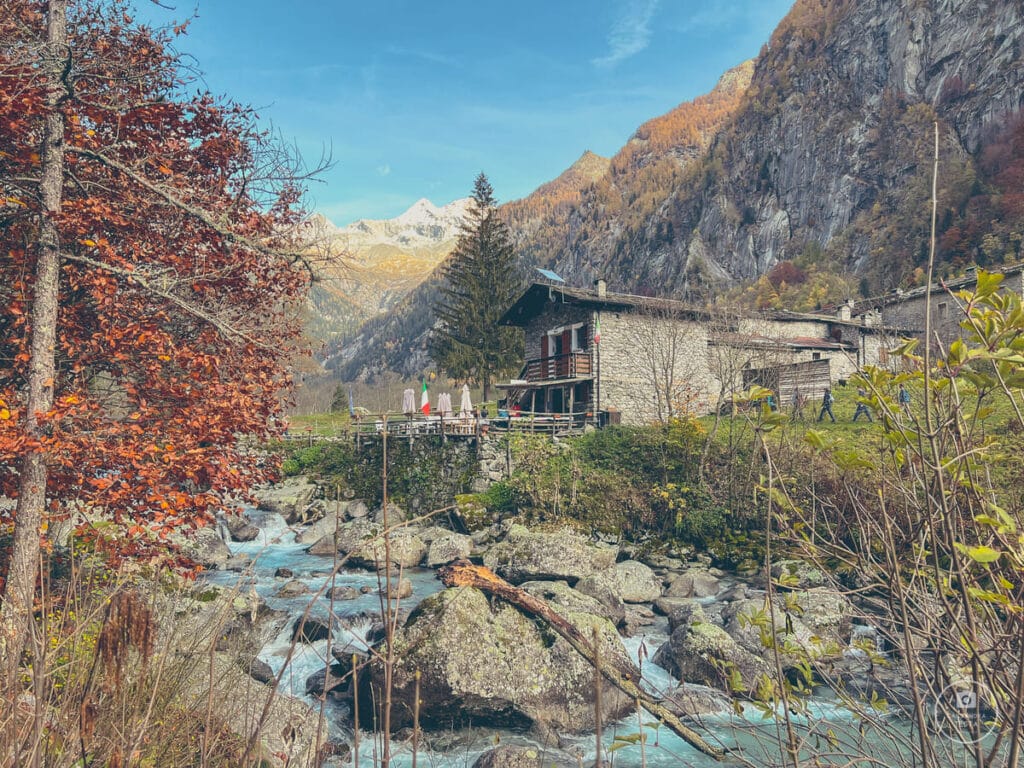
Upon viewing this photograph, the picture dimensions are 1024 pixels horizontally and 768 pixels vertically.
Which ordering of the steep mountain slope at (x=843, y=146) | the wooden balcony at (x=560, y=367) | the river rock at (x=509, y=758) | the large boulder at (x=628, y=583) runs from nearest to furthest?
the river rock at (x=509, y=758) → the large boulder at (x=628, y=583) → the wooden balcony at (x=560, y=367) → the steep mountain slope at (x=843, y=146)

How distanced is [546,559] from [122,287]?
955 cm

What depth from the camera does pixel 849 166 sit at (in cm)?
6838

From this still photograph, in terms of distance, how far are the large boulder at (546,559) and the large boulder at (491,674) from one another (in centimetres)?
A: 456

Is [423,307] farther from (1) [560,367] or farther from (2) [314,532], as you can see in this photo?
(2) [314,532]

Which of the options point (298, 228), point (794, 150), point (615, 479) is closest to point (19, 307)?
point (298, 228)

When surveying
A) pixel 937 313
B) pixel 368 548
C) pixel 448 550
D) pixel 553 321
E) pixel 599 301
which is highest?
pixel 937 313

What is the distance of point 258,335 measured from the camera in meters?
7.88

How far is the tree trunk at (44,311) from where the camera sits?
5941 mm

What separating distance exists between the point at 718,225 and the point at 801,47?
1087 inches

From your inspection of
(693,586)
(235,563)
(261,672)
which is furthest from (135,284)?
(693,586)

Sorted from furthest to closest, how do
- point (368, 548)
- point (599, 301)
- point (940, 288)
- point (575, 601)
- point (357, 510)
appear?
1. point (599, 301)
2. point (357, 510)
3. point (368, 548)
4. point (575, 601)
5. point (940, 288)

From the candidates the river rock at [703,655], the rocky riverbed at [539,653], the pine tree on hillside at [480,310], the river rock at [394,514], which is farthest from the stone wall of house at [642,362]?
the river rock at [703,655]

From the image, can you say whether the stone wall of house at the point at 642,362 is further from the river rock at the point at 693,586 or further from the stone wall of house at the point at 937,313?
the river rock at the point at 693,586

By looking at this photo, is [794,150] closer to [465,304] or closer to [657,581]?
[465,304]
